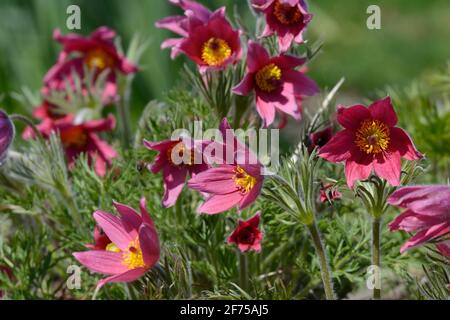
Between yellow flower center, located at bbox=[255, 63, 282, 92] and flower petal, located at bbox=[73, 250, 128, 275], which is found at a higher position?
yellow flower center, located at bbox=[255, 63, 282, 92]

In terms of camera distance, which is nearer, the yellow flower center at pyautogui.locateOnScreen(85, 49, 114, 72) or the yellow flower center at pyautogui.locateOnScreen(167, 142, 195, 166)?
the yellow flower center at pyautogui.locateOnScreen(167, 142, 195, 166)

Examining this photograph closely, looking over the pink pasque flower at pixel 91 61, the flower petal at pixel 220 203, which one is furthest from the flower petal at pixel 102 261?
the pink pasque flower at pixel 91 61

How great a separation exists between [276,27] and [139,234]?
0.33m

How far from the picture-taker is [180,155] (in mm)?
1066

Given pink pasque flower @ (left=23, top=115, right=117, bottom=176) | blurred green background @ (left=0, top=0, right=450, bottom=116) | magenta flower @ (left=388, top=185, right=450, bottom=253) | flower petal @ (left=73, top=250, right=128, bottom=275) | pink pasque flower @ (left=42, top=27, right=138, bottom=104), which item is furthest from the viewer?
blurred green background @ (left=0, top=0, right=450, bottom=116)

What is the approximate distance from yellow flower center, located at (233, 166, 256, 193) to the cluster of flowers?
1.40 feet

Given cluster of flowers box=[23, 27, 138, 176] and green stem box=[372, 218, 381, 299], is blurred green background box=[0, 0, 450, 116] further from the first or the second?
green stem box=[372, 218, 381, 299]

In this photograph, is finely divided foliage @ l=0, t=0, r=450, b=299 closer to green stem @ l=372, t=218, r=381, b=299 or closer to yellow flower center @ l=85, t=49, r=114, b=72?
green stem @ l=372, t=218, r=381, b=299

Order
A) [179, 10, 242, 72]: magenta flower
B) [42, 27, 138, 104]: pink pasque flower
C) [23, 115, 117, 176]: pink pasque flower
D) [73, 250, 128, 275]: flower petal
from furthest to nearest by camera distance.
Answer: [42, 27, 138, 104]: pink pasque flower, [23, 115, 117, 176]: pink pasque flower, [179, 10, 242, 72]: magenta flower, [73, 250, 128, 275]: flower petal

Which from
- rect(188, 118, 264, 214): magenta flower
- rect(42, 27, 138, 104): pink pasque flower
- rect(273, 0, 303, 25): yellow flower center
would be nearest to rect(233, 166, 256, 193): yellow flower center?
rect(188, 118, 264, 214): magenta flower

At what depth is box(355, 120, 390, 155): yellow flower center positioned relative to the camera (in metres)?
0.96

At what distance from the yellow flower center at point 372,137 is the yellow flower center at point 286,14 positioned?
0.60 ft

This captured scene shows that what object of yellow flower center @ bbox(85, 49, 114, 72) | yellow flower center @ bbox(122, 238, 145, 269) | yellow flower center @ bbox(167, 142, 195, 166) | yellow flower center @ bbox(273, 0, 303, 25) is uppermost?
yellow flower center @ bbox(273, 0, 303, 25)

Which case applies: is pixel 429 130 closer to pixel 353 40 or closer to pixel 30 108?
pixel 30 108
